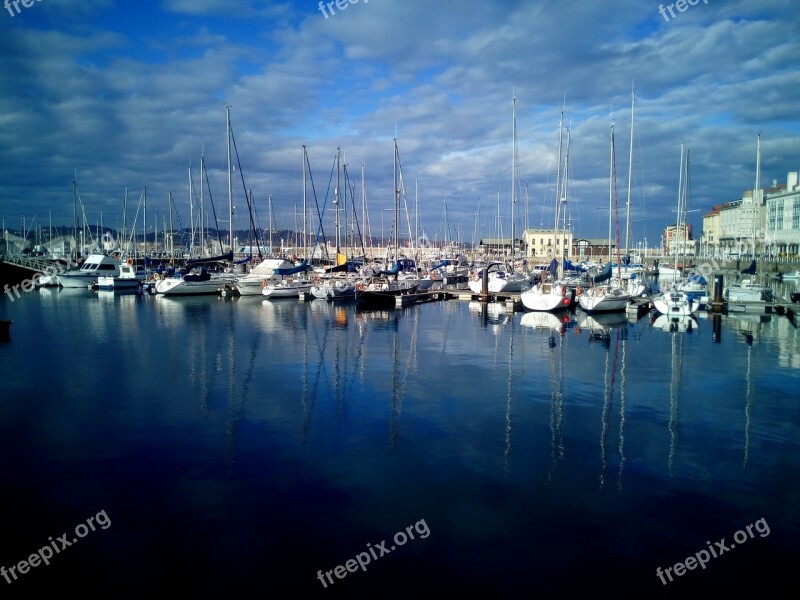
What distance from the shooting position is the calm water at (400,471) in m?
8.10

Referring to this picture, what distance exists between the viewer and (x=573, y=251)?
134 m

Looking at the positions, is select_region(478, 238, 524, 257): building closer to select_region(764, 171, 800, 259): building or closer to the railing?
select_region(764, 171, 800, 259): building

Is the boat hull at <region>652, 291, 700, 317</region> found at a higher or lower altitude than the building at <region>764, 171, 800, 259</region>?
lower

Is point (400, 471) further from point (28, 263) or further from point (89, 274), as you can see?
point (28, 263)

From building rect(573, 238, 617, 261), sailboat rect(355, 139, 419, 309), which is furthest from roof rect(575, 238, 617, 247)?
sailboat rect(355, 139, 419, 309)

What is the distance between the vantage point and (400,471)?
11.4 metres

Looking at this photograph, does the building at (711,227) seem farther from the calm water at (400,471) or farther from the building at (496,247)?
the calm water at (400,471)

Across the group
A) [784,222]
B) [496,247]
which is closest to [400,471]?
[784,222]

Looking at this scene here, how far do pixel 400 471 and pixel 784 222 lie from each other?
323ft

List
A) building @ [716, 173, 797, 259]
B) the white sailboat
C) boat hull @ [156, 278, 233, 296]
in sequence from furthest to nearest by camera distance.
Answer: building @ [716, 173, 797, 259]
the white sailboat
boat hull @ [156, 278, 233, 296]

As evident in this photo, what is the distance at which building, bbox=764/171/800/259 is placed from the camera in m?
82.4

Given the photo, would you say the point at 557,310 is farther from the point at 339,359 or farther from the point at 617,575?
the point at 617,575

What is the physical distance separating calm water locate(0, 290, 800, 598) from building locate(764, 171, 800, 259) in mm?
74272

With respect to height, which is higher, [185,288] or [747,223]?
[747,223]
